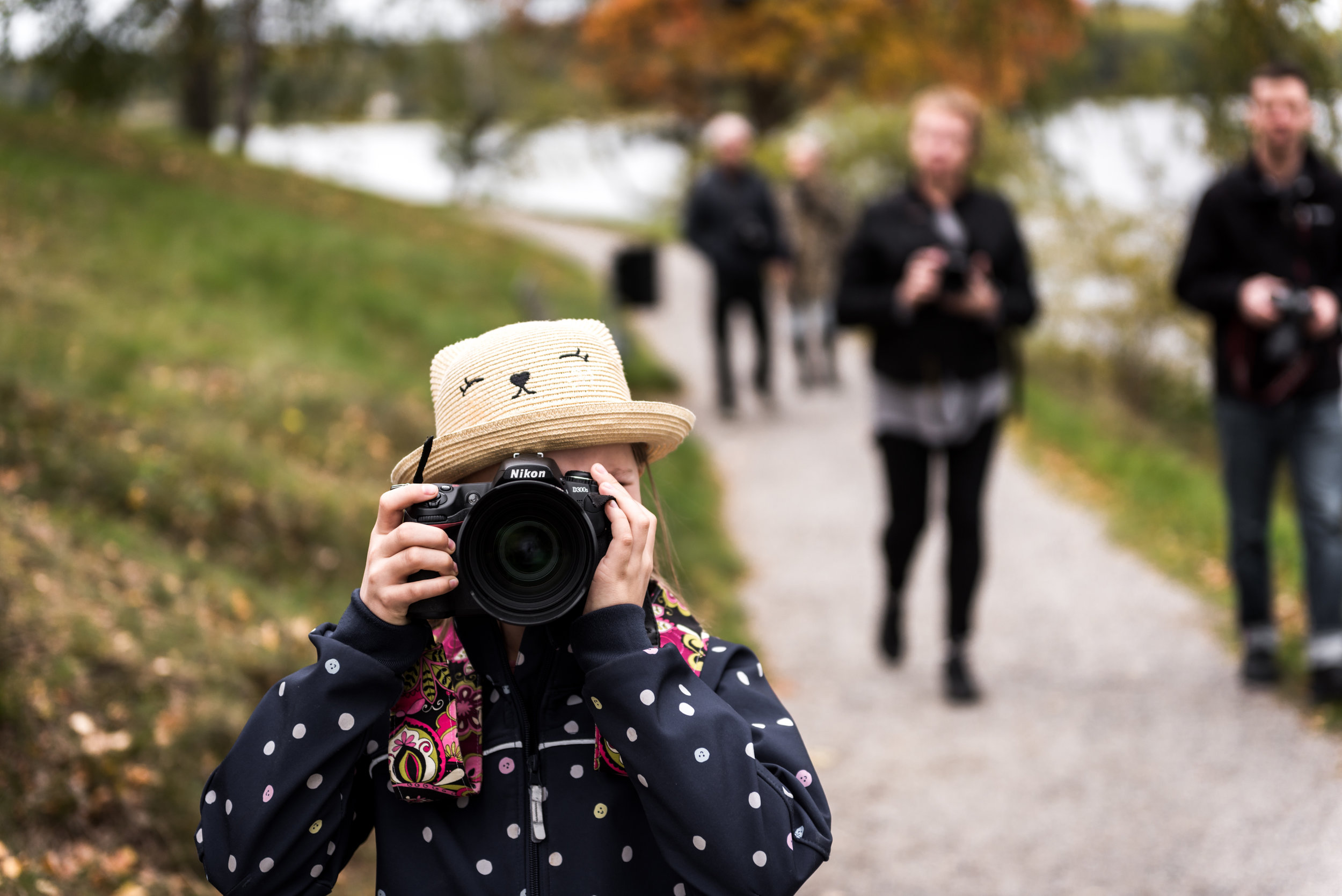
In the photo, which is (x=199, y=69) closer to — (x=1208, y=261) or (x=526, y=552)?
(x=1208, y=261)

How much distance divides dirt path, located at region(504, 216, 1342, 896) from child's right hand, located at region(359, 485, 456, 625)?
244cm

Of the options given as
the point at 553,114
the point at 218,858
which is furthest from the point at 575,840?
the point at 553,114

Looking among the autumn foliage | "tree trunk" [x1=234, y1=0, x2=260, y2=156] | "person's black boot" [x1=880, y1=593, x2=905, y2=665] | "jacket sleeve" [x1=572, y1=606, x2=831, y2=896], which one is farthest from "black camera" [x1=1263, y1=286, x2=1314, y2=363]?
"tree trunk" [x1=234, y1=0, x2=260, y2=156]

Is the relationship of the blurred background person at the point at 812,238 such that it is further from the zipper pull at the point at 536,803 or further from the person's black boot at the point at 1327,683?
the zipper pull at the point at 536,803

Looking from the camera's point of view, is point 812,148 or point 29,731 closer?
point 29,731

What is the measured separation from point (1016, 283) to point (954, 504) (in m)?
0.84

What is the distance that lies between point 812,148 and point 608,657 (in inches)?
366

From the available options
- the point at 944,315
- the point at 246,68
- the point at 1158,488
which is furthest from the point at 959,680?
the point at 246,68

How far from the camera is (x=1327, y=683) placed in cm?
461

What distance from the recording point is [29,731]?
Result: 11.4ft

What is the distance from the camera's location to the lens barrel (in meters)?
1.69

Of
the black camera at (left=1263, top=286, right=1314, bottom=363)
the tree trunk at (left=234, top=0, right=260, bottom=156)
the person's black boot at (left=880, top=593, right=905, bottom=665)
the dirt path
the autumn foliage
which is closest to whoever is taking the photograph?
the dirt path

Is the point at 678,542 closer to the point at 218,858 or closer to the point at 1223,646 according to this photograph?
the point at 1223,646

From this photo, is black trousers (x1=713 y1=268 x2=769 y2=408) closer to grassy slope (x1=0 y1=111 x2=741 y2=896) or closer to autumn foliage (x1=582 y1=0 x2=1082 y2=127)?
grassy slope (x1=0 y1=111 x2=741 y2=896)
